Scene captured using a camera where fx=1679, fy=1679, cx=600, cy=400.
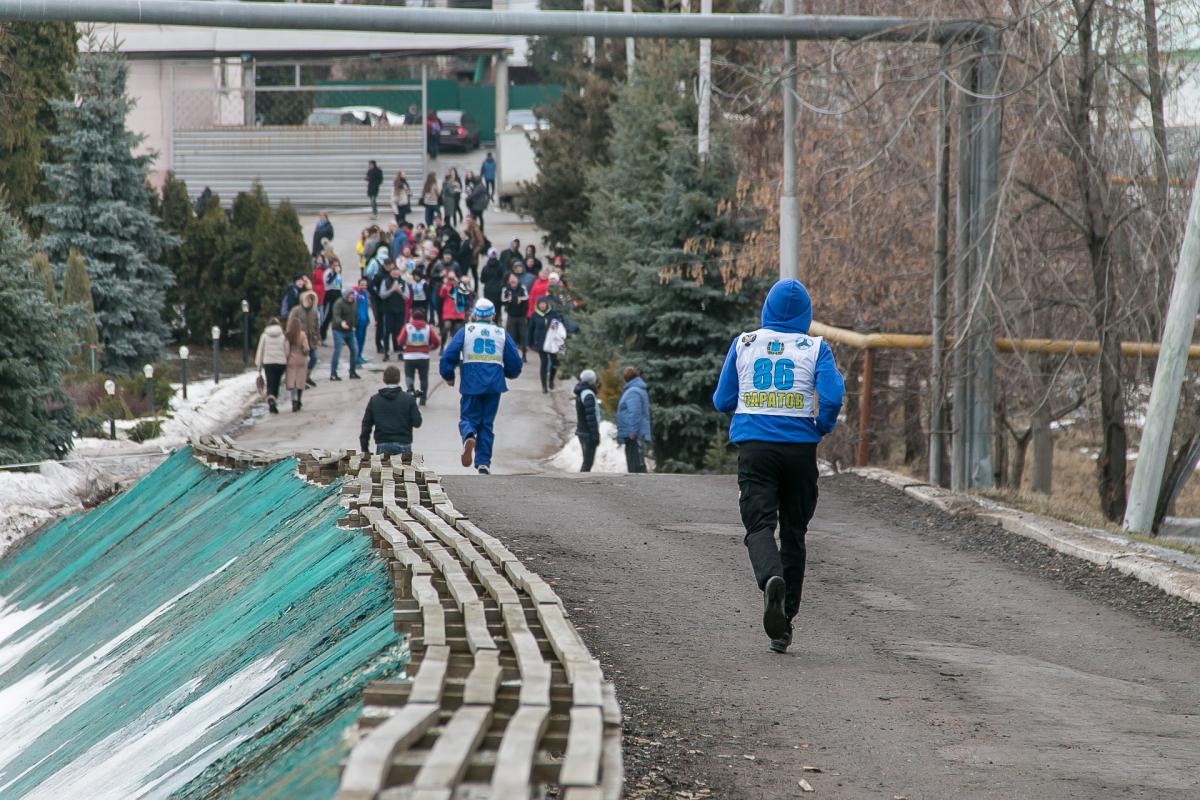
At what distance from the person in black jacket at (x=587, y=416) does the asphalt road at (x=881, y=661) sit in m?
8.14

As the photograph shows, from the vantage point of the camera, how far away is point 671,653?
7484 mm

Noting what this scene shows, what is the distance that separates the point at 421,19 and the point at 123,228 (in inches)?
781

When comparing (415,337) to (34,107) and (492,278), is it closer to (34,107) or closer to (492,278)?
(492,278)

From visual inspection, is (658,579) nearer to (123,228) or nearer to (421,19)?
(421,19)

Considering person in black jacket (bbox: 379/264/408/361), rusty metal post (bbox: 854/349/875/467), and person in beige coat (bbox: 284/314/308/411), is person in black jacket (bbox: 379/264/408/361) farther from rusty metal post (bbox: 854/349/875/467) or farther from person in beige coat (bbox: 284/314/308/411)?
rusty metal post (bbox: 854/349/875/467)

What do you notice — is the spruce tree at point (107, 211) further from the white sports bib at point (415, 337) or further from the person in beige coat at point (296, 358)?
the white sports bib at point (415, 337)

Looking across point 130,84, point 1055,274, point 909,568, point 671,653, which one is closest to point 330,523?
point 671,653

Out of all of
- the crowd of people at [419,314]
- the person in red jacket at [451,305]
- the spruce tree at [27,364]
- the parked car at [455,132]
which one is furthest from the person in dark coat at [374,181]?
the spruce tree at [27,364]

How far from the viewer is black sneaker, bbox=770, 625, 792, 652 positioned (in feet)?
24.7

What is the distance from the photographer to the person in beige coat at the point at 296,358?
1024 inches

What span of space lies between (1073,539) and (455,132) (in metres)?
52.7

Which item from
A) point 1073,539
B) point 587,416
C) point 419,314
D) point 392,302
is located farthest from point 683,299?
point 1073,539

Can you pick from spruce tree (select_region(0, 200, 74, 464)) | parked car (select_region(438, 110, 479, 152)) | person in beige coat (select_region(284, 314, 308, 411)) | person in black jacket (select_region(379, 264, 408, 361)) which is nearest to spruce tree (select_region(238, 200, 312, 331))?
person in black jacket (select_region(379, 264, 408, 361))

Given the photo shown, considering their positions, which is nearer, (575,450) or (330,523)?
(330,523)
